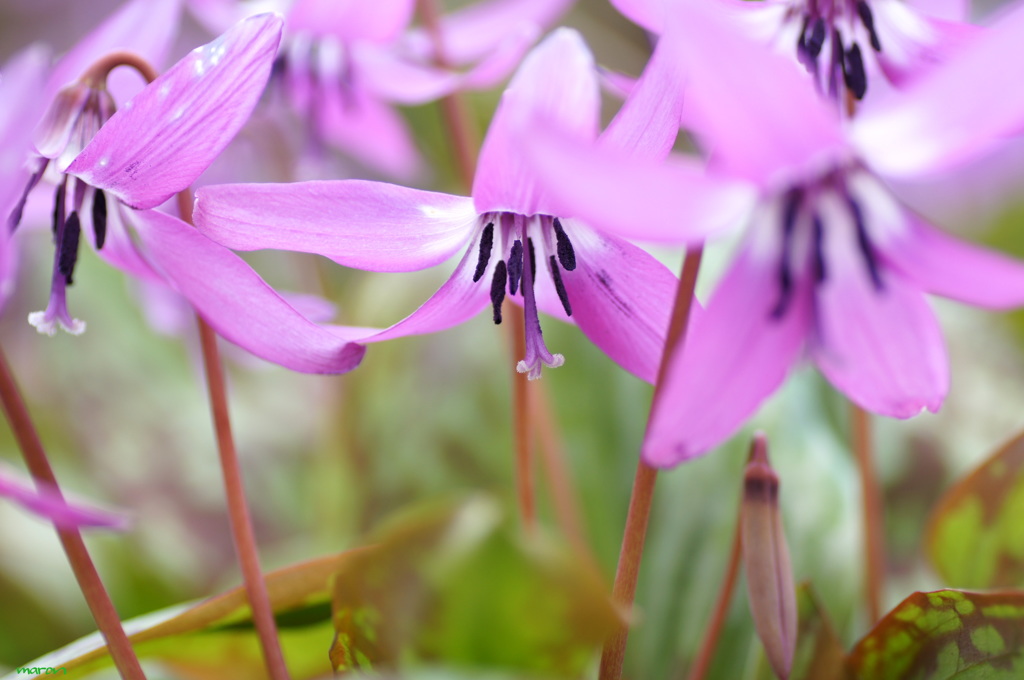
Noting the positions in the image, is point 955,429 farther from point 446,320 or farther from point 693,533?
point 446,320

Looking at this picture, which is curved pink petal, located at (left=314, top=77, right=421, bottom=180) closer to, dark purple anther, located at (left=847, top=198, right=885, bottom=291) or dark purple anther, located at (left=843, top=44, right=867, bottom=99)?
dark purple anther, located at (left=843, top=44, right=867, bottom=99)

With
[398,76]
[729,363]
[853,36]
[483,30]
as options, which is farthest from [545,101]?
[483,30]

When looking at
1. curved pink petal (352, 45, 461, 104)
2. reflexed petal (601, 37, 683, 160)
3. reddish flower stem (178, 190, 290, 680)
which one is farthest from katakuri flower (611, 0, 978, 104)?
reddish flower stem (178, 190, 290, 680)

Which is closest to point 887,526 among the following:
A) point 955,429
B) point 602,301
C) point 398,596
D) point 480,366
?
point 955,429

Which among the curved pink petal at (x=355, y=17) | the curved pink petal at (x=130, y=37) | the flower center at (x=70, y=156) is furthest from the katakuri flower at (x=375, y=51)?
the flower center at (x=70, y=156)

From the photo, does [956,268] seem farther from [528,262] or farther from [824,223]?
[528,262]

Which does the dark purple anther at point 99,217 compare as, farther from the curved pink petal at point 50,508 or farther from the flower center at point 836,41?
the flower center at point 836,41
